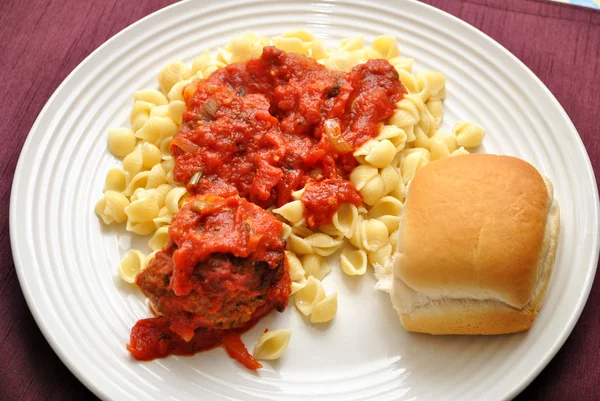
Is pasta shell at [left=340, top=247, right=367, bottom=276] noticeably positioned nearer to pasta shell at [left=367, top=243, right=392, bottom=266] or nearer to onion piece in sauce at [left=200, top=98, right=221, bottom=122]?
pasta shell at [left=367, top=243, right=392, bottom=266]

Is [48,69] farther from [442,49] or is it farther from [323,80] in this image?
[442,49]

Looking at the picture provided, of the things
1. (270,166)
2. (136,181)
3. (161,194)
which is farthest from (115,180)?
(270,166)

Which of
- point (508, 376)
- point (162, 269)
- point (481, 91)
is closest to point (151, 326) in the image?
point (162, 269)

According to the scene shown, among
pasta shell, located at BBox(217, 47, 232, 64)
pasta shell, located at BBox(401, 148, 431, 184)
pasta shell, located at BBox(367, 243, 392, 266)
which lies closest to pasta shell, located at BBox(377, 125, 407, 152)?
pasta shell, located at BBox(401, 148, 431, 184)

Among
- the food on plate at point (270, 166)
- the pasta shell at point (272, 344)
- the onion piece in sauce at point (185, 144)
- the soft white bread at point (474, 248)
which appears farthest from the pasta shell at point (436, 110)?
the pasta shell at point (272, 344)

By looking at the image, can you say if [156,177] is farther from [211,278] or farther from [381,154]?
[381,154]

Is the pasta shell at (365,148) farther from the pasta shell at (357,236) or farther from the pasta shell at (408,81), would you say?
the pasta shell at (408,81)

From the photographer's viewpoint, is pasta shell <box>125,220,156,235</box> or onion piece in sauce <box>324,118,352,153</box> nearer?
pasta shell <box>125,220,156,235</box>
